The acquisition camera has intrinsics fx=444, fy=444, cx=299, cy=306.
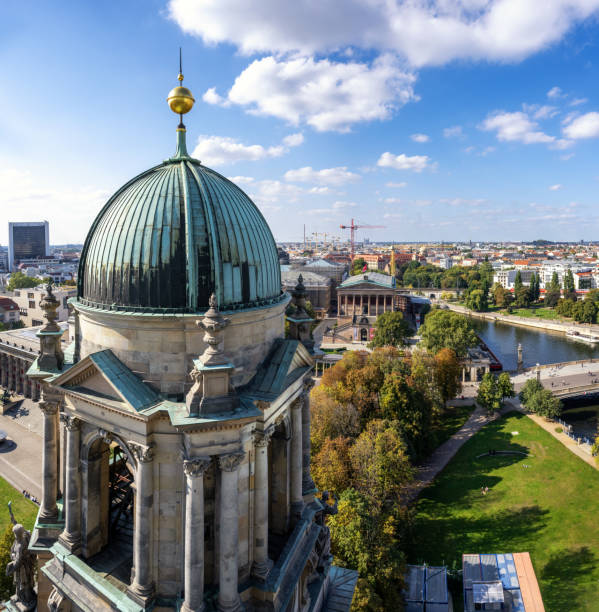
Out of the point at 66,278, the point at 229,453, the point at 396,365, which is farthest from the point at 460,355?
the point at 66,278

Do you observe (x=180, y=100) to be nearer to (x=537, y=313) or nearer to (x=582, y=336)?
(x=582, y=336)

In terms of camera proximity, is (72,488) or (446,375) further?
(446,375)

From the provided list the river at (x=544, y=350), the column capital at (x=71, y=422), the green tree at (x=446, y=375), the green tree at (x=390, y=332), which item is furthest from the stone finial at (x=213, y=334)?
the green tree at (x=390, y=332)

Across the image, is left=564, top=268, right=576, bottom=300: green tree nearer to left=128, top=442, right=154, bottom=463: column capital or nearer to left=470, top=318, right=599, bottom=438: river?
left=470, top=318, right=599, bottom=438: river

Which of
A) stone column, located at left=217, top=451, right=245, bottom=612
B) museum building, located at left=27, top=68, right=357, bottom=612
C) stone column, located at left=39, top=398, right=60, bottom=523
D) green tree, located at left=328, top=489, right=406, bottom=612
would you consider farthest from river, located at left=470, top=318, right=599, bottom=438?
stone column, located at left=39, top=398, right=60, bottom=523

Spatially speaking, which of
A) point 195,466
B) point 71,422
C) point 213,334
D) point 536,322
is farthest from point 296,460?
point 536,322

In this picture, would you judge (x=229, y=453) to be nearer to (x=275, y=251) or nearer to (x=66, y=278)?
(x=275, y=251)

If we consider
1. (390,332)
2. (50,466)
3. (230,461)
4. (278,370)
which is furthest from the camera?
(390,332)
